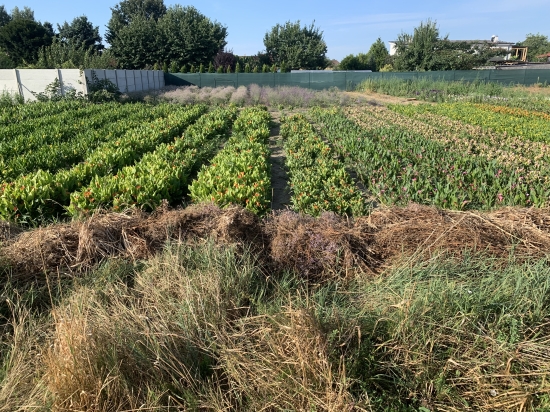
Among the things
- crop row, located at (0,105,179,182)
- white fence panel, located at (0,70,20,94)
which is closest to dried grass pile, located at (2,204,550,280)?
crop row, located at (0,105,179,182)

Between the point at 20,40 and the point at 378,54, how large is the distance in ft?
154

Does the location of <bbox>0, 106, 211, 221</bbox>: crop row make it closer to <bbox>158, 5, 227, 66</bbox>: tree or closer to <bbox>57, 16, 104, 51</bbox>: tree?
<bbox>158, 5, 227, 66</bbox>: tree

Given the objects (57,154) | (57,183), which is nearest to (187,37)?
(57,154)

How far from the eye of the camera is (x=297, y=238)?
380 centimetres

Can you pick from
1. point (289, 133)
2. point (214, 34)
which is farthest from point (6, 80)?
point (214, 34)

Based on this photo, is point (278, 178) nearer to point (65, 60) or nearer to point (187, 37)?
point (65, 60)

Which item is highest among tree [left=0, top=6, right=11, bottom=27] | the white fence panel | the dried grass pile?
tree [left=0, top=6, right=11, bottom=27]

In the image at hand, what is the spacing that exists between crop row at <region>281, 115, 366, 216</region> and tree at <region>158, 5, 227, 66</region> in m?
35.1

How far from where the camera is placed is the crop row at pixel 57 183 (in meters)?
4.80

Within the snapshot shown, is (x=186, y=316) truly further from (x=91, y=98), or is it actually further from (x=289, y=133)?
(x=91, y=98)

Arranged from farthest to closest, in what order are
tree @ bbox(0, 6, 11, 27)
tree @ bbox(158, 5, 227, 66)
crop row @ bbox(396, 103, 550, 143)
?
tree @ bbox(0, 6, 11, 27) → tree @ bbox(158, 5, 227, 66) → crop row @ bbox(396, 103, 550, 143)

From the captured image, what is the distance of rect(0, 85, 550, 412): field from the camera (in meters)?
2.20

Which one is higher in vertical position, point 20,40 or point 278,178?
point 20,40

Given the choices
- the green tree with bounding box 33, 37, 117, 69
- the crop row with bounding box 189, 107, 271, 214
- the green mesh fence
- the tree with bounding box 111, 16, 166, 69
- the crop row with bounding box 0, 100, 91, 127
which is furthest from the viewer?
the tree with bounding box 111, 16, 166, 69
